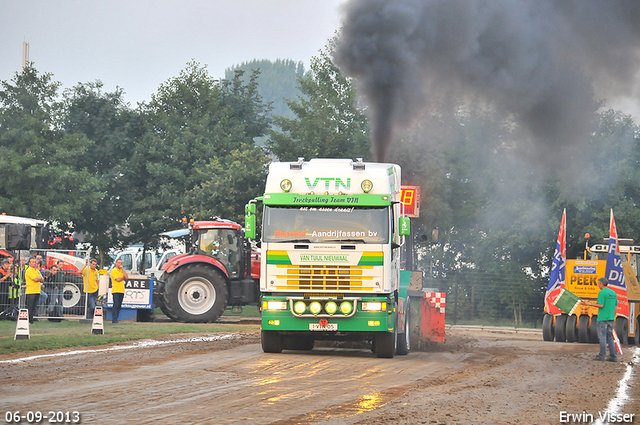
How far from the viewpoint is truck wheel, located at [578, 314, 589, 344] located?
2392 cm

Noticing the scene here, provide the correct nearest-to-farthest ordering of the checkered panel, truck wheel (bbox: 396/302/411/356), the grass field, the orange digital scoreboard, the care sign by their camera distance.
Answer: the grass field < truck wheel (bbox: 396/302/411/356) < the orange digital scoreboard < the checkered panel < the care sign

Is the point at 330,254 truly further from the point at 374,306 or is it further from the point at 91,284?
the point at 91,284

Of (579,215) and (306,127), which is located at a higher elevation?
(306,127)

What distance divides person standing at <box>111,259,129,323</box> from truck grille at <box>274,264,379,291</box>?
10040 millimetres

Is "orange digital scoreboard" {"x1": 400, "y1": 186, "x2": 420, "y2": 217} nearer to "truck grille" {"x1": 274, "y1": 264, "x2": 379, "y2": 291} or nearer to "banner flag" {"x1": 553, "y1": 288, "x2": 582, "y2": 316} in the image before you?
"truck grille" {"x1": 274, "y1": 264, "x2": 379, "y2": 291}

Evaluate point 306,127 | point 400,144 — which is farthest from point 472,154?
point 306,127

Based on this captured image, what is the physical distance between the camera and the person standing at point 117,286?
23719mm

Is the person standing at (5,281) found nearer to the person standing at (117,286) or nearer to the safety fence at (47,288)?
the safety fence at (47,288)

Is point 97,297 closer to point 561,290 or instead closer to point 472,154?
point 561,290

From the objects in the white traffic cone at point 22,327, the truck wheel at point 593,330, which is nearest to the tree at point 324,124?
the truck wheel at point 593,330

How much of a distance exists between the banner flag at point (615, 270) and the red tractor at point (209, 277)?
10.2 meters

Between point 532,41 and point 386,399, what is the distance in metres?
11.1

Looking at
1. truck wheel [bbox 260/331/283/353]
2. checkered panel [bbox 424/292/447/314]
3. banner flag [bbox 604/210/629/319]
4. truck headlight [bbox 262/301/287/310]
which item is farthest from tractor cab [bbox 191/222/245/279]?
truck headlight [bbox 262/301/287/310]

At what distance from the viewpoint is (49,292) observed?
76.6ft
